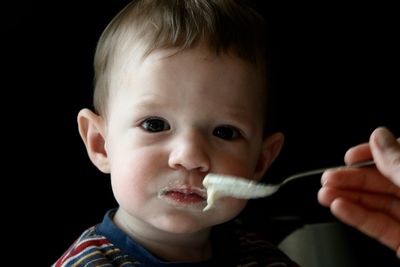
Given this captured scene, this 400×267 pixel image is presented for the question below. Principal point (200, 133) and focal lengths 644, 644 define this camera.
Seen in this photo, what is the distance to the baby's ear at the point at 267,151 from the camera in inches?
49.7

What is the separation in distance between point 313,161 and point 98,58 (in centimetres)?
60

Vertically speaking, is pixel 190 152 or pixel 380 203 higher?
pixel 190 152

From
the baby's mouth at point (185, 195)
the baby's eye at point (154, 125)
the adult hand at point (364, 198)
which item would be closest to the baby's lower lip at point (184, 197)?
the baby's mouth at point (185, 195)

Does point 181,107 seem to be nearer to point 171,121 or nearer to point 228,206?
point 171,121

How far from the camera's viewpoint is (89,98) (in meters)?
1.39

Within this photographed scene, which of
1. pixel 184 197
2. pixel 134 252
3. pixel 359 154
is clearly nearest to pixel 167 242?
pixel 134 252

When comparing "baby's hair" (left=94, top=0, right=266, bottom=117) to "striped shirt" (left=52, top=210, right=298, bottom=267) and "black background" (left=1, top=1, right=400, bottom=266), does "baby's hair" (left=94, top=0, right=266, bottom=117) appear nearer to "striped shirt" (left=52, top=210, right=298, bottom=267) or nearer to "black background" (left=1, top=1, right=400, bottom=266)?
"black background" (left=1, top=1, right=400, bottom=266)

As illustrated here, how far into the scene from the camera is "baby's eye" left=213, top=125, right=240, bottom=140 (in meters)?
1.13

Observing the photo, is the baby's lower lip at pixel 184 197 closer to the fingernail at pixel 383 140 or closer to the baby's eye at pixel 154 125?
the baby's eye at pixel 154 125

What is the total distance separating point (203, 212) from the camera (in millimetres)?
1092

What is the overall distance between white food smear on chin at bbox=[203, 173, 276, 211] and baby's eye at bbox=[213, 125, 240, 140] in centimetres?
9

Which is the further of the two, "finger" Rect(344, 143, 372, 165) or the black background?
the black background

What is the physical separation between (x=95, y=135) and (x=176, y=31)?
272 millimetres

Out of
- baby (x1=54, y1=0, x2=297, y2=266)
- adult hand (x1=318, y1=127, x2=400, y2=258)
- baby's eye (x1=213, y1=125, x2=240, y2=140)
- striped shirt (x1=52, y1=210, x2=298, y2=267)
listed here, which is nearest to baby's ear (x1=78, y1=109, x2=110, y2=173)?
baby (x1=54, y1=0, x2=297, y2=266)
